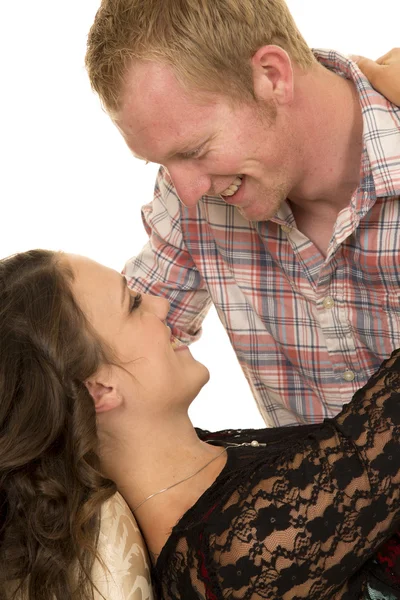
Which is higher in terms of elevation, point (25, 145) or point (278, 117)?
point (278, 117)

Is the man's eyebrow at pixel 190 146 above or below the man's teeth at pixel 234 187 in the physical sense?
above

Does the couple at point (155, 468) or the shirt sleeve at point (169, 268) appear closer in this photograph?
the couple at point (155, 468)

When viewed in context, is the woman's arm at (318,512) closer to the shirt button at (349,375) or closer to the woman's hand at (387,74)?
the shirt button at (349,375)

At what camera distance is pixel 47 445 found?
1.59 m

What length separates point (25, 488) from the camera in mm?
1587

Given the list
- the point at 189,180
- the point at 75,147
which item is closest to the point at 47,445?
the point at 189,180

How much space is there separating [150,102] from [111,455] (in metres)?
0.74

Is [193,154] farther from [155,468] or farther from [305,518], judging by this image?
[305,518]

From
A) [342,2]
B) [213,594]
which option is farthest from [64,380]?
[342,2]

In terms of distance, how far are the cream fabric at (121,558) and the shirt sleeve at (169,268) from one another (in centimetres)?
87

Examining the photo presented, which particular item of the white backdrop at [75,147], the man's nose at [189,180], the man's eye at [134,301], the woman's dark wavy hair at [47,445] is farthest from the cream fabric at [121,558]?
the white backdrop at [75,147]

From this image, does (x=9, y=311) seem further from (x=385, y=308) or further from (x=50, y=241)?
(x=50, y=241)

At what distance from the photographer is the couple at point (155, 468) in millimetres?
1487

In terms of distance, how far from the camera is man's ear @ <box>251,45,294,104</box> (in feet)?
6.21
